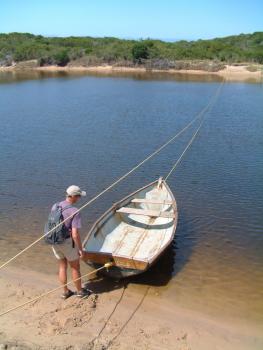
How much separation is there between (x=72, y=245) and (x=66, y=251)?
149mm


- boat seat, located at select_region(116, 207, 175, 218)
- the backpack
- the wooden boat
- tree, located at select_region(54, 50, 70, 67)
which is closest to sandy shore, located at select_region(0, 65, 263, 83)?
tree, located at select_region(54, 50, 70, 67)

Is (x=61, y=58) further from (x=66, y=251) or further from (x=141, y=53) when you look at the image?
(x=66, y=251)

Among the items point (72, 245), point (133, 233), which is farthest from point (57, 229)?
point (133, 233)

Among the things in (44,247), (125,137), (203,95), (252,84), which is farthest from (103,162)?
(252,84)

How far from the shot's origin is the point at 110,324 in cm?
720

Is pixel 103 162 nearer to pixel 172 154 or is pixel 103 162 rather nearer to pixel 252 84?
pixel 172 154

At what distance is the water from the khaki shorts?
1.91 metres

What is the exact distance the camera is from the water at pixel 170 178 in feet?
30.6

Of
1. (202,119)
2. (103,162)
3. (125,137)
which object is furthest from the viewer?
(202,119)

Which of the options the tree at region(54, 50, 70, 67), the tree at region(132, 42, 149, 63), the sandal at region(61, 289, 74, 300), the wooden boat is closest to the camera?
the sandal at region(61, 289, 74, 300)

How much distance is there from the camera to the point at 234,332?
7.44m

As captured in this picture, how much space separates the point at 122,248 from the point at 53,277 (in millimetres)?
1657

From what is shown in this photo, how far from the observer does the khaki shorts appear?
291 inches

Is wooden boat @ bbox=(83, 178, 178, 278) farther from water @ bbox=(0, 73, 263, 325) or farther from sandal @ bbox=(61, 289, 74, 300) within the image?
sandal @ bbox=(61, 289, 74, 300)
